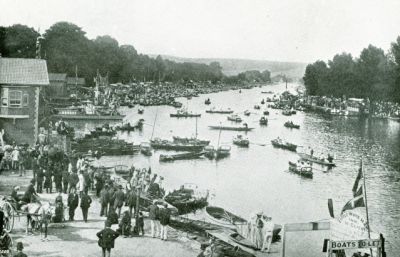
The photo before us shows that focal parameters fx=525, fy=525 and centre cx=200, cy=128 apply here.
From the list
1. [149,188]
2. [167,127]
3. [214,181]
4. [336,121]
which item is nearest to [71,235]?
[149,188]

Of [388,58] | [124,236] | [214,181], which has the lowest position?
[214,181]

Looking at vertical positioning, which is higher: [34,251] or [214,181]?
[34,251]

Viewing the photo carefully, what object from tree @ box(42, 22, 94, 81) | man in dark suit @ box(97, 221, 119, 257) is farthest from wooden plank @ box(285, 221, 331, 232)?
tree @ box(42, 22, 94, 81)

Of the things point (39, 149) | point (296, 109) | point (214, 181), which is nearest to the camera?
point (39, 149)

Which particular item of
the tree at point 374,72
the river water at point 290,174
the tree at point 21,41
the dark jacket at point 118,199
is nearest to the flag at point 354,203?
the dark jacket at point 118,199

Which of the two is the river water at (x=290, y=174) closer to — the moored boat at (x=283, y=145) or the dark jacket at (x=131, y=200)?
the moored boat at (x=283, y=145)

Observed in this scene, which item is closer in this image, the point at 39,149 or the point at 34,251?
the point at 34,251

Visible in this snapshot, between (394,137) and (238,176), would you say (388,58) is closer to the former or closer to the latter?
(394,137)
